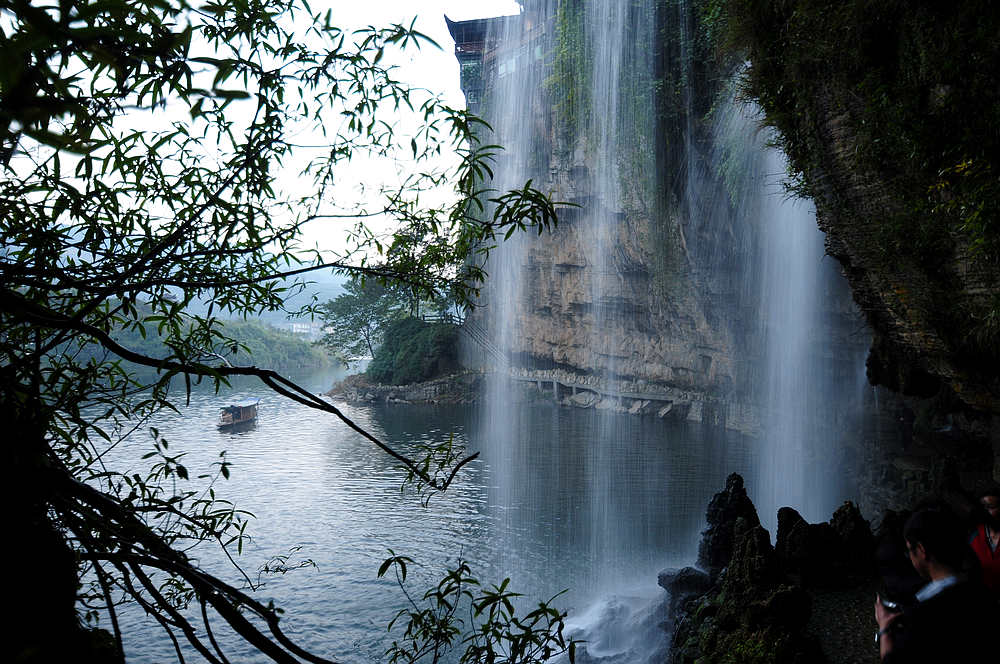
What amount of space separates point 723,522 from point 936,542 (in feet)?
21.3

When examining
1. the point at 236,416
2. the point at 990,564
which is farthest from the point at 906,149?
the point at 236,416

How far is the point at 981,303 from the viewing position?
197 inches

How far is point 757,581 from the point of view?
582 centimetres

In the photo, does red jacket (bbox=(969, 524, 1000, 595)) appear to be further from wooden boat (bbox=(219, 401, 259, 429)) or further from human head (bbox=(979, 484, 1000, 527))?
wooden boat (bbox=(219, 401, 259, 429))

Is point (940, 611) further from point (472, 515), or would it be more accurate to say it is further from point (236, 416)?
point (236, 416)

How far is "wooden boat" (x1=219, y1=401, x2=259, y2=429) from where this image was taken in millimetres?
19853

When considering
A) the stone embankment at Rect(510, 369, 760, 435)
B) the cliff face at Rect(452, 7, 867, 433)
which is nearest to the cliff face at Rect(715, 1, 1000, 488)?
the cliff face at Rect(452, 7, 867, 433)

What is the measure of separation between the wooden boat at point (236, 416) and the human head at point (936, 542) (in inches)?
778

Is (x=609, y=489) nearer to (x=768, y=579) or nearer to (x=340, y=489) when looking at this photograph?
(x=340, y=489)

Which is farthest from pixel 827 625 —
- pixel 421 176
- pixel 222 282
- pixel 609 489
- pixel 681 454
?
pixel 681 454

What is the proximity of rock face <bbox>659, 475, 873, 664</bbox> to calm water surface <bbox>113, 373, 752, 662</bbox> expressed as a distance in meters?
0.93

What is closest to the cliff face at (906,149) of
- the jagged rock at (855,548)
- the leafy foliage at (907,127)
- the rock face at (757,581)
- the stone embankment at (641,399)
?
the leafy foliage at (907,127)

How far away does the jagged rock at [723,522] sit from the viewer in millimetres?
8172

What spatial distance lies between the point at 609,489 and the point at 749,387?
710cm
